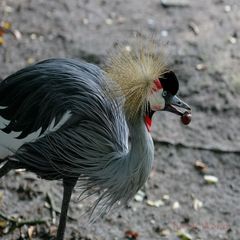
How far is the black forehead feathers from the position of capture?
1.65 meters

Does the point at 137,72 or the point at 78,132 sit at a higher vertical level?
the point at 137,72

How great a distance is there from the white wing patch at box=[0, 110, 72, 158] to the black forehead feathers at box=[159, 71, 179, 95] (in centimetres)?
31

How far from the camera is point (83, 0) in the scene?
137 inches

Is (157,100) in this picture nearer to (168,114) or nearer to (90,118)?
(90,118)

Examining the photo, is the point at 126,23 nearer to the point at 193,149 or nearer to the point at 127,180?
the point at 193,149

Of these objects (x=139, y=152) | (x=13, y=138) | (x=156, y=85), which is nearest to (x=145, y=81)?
(x=156, y=85)

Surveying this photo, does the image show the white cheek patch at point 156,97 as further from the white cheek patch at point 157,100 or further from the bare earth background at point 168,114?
the bare earth background at point 168,114

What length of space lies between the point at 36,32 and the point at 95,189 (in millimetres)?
1571

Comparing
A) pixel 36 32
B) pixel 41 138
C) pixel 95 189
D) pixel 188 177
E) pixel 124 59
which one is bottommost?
pixel 188 177

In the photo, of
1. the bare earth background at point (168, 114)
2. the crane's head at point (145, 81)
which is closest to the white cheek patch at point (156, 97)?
the crane's head at point (145, 81)

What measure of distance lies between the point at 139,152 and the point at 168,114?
1.12m

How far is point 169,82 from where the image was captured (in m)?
1.67

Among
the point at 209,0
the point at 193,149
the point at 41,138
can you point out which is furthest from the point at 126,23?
the point at 41,138

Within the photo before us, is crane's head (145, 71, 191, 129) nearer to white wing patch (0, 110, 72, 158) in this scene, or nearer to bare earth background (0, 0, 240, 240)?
bare earth background (0, 0, 240, 240)
